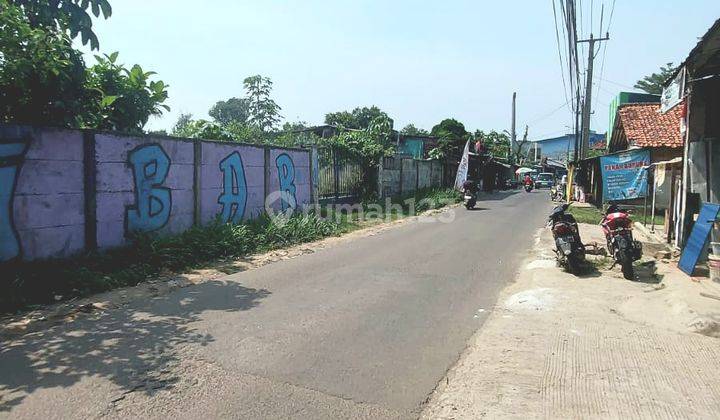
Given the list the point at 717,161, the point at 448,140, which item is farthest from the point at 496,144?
the point at 717,161

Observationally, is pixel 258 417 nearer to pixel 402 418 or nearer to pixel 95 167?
pixel 402 418

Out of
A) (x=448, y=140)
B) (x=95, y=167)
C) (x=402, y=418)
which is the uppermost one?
(x=448, y=140)

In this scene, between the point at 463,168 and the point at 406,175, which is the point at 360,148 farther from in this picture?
the point at 463,168

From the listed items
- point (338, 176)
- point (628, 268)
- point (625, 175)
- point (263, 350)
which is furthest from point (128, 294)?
point (625, 175)

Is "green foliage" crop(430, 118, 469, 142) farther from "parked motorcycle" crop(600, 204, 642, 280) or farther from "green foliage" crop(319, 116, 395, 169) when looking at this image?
A: "parked motorcycle" crop(600, 204, 642, 280)

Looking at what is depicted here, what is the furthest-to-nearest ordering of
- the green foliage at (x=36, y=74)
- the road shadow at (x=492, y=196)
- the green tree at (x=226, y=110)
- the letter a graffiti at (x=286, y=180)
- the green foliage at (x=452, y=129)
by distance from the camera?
1. the green tree at (x=226, y=110)
2. the green foliage at (x=452, y=129)
3. the road shadow at (x=492, y=196)
4. the letter a graffiti at (x=286, y=180)
5. the green foliage at (x=36, y=74)

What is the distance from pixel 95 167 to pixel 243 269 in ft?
9.55

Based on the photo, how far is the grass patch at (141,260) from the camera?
20.7 feet

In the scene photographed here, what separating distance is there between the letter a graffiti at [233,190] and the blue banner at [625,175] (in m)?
13.0

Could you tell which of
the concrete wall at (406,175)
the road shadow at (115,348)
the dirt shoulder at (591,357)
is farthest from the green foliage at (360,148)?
the road shadow at (115,348)

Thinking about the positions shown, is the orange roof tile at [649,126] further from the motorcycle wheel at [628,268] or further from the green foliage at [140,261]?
the green foliage at [140,261]

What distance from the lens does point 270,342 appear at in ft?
15.5

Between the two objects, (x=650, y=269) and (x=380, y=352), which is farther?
(x=650, y=269)

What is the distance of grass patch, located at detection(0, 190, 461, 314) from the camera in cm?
630
